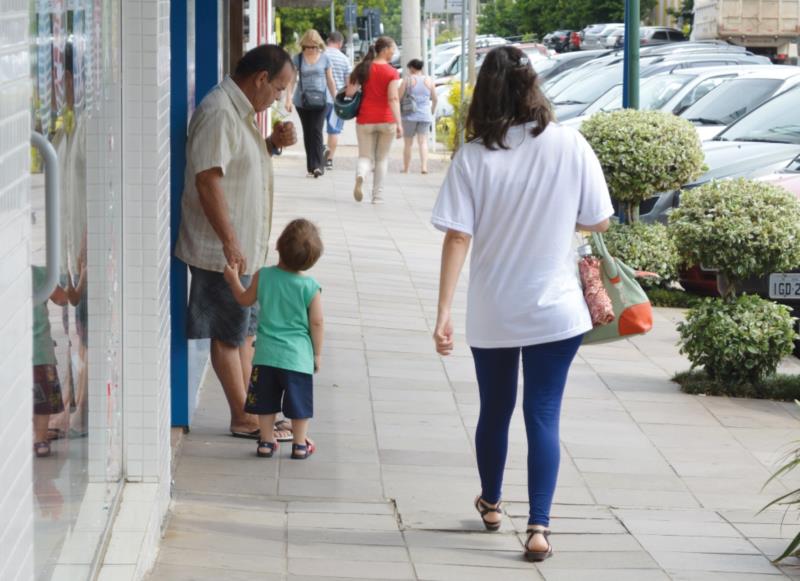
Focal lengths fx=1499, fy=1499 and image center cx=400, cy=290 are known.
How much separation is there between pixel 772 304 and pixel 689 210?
0.71m

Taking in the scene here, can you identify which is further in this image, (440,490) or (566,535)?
(440,490)

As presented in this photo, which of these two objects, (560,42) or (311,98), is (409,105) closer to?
(311,98)

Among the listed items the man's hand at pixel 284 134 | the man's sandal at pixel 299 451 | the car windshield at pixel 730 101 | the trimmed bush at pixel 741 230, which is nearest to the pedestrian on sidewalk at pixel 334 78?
the car windshield at pixel 730 101

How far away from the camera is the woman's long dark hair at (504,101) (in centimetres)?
512

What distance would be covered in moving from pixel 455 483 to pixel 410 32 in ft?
63.2

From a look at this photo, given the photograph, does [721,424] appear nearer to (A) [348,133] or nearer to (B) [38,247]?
(B) [38,247]

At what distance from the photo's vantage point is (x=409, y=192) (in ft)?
61.4

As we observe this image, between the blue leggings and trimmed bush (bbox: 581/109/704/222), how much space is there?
5773 millimetres

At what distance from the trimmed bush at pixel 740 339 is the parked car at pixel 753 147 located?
317 centimetres

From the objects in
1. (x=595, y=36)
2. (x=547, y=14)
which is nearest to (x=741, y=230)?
(x=595, y=36)

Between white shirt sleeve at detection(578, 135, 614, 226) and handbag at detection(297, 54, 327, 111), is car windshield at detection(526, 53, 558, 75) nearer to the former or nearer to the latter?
handbag at detection(297, 54, 327, 111)

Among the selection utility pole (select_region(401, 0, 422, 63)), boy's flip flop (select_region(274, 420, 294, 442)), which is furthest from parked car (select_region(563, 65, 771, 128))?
boy's flip flop (select_region(274, 420, 294, 442))

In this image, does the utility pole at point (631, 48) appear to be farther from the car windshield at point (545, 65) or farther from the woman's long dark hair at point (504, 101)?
the car windshield at point (545, 65)

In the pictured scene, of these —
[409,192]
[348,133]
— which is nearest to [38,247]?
[409,192]
